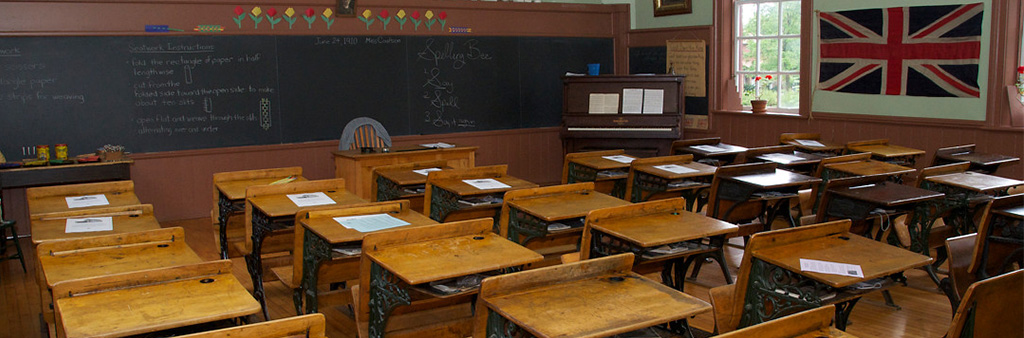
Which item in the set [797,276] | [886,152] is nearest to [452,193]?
[797,276]

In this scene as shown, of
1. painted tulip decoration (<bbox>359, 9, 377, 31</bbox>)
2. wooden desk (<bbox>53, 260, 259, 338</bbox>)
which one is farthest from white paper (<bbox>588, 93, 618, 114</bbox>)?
wooden desk (<bbox>53, 260, 259, 338</bbox>)

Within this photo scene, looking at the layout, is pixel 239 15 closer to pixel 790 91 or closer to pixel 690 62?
pixel 690 62

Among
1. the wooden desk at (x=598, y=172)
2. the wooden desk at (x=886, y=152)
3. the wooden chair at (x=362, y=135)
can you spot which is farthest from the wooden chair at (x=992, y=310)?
the wooden chair at (x=362, y=135)

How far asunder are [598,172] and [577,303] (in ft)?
11.3

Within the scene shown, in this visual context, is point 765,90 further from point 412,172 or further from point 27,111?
point 27,111

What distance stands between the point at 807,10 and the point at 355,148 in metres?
5.02

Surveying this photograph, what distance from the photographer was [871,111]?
8.36 meters

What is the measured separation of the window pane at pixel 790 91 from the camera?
9.26 m

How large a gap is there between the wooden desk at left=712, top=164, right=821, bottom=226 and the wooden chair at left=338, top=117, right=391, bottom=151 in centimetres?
369

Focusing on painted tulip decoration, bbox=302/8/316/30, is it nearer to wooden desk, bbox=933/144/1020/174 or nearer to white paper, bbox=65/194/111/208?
white paper, bbox=65/194/111/208

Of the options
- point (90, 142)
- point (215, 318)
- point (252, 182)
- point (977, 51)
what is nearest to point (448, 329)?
point (215, 318)

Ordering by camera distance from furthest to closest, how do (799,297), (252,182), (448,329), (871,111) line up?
(871,111)
(252,182)
(448,329)
(799,297)

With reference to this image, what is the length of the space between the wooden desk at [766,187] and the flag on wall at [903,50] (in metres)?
3.12

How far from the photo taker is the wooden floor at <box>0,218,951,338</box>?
449 centimetres
